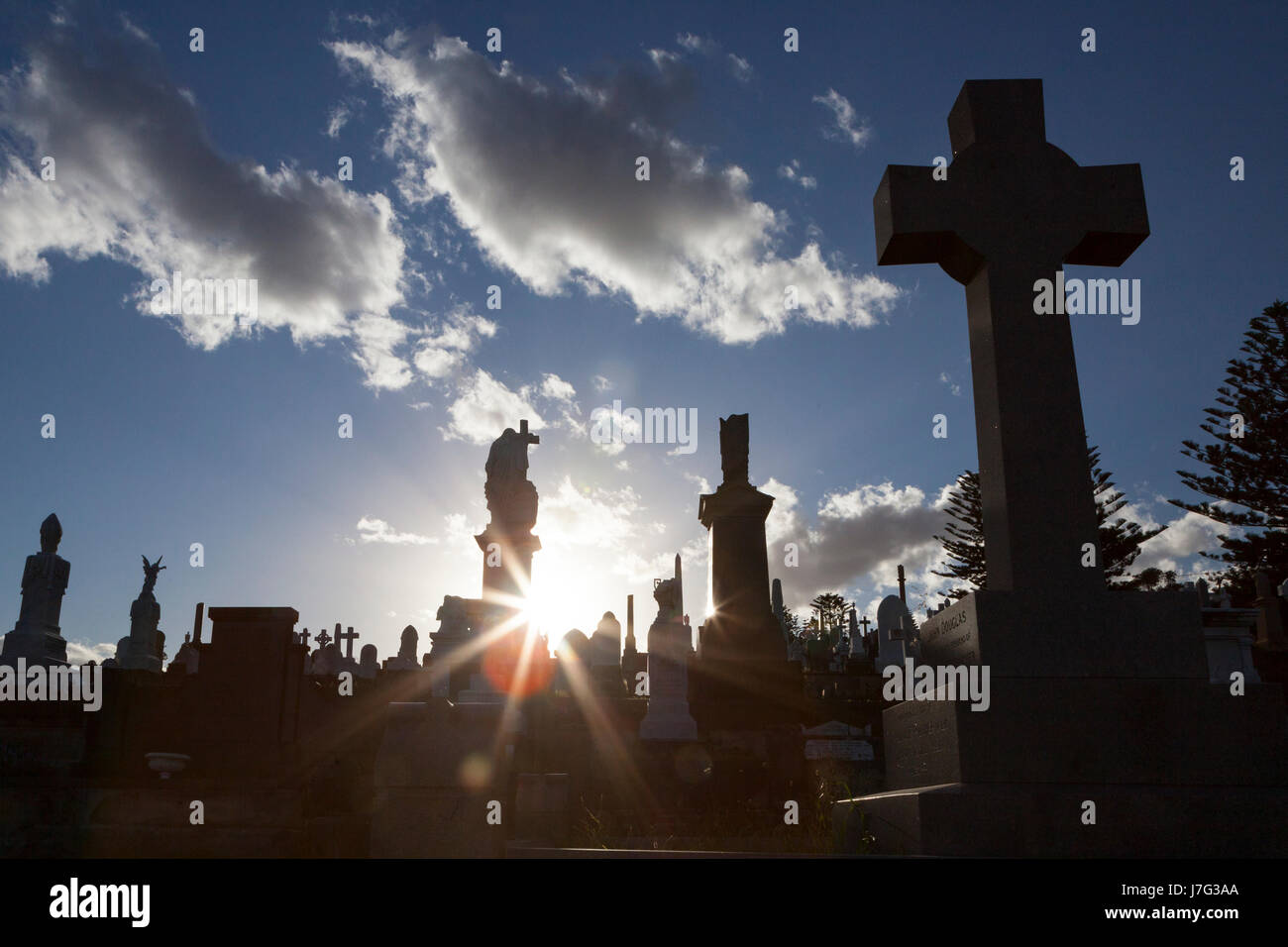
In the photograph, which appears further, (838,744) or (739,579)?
(739,579)

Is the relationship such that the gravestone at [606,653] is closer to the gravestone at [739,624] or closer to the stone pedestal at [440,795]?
the gravestone at [739,624]

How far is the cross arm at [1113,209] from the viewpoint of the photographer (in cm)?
540

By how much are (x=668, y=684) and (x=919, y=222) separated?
9.51m

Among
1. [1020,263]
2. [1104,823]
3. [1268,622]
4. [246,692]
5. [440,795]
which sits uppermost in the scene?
[1020,263]

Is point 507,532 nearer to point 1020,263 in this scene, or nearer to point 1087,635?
point 1020,263

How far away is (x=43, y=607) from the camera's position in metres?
16.3

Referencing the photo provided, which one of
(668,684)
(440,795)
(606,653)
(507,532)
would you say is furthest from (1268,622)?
(440,795)

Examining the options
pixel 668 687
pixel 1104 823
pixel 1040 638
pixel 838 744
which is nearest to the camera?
pixel 1104 823

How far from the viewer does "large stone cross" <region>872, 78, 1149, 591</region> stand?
190 inches

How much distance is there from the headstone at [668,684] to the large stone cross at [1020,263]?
332 inches

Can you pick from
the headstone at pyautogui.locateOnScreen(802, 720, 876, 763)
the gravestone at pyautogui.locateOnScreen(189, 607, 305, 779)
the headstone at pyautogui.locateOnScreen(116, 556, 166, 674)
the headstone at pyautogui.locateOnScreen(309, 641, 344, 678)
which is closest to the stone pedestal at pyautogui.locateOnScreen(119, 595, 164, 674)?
the headstone at pyautogui.locateOnScreen(116, 556, 166, 674)

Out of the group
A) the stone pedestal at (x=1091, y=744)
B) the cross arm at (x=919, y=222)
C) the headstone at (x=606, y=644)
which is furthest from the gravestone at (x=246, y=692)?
the headstone at (x=606, y=644)

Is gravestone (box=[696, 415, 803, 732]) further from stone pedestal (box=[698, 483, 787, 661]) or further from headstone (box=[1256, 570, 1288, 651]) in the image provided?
headstone (box=[1256, 570, 1288, 651])

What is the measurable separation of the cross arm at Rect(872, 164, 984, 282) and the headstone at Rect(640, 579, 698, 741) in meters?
8.91
